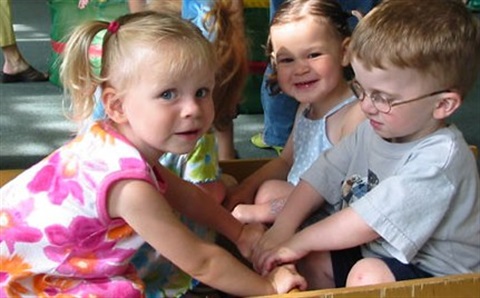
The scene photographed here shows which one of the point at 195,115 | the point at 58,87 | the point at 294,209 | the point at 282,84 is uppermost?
the point at 195,115

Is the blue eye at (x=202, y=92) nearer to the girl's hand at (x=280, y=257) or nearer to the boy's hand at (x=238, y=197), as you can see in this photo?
the girl's hand at (x=280, y=257)

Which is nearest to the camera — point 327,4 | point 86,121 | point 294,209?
point 86,121

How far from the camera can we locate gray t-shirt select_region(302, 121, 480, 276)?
996 millimetres

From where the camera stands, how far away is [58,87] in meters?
2.79

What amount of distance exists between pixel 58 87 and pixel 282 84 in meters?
1.64

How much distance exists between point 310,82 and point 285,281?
0.43m

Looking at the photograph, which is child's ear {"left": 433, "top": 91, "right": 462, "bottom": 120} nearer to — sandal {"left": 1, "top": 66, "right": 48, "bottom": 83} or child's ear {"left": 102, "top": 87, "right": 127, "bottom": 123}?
child's ear {"left": 102, "top": 87, "right": 127, "bottom": 123}

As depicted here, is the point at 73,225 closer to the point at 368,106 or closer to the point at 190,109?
the point at 190,109

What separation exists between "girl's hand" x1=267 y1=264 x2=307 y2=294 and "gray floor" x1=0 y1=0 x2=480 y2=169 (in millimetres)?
1125

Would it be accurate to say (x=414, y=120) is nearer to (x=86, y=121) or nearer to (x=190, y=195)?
(x=190, y=195)

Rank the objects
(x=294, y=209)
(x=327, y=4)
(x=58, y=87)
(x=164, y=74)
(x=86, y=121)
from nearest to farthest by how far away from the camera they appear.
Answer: (x=164, y=74), (x=86, y=121), (x=294, y=209), (x=327, y=4), (x=58, y=87)

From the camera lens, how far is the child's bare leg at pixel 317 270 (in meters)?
1.14

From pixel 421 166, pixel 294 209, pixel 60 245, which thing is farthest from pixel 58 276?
pixel 421 166

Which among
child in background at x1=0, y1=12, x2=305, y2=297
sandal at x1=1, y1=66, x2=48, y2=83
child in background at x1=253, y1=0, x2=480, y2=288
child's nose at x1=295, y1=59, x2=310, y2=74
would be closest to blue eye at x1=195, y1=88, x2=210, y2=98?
child in background at x1=0, y1=12, x2=305, y2=297
